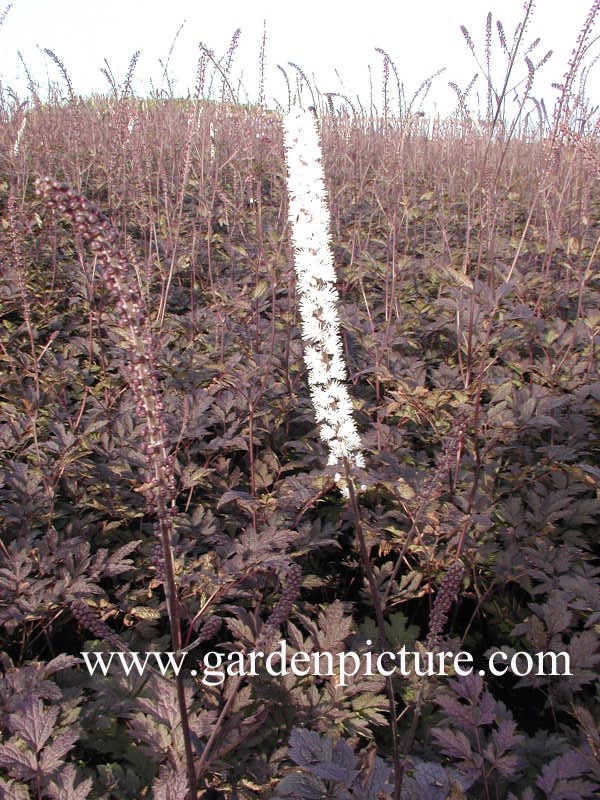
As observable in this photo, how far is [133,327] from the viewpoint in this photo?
96cm

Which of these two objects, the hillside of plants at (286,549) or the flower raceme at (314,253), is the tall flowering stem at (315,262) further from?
the hillside of plants at (286,549)

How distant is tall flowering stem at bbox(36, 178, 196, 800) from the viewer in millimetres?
853

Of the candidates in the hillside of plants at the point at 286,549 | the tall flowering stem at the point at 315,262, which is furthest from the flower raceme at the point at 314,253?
the hillside of plants at the point at 286,549

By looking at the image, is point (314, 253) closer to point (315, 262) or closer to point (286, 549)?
point (315, 262)

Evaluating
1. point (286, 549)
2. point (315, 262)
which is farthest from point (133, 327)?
point (286, 549)

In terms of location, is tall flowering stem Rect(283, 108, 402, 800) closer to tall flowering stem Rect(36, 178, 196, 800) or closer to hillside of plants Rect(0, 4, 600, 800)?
hillside of plants Rect(0, 4, 600, 800)

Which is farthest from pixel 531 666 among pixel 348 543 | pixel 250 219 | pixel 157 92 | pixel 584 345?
pixel 157 92

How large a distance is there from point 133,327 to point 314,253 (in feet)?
1.44

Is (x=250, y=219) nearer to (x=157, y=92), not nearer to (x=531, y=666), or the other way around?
(x=157, y=92)

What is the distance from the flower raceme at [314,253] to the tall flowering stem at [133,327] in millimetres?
312

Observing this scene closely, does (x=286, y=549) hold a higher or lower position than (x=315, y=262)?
lower

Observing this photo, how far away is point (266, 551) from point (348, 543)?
872mm

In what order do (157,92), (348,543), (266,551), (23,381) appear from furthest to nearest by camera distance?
(157,92) < (23,381) < (348,543) < (266,551)

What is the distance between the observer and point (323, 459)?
8.07 ft
